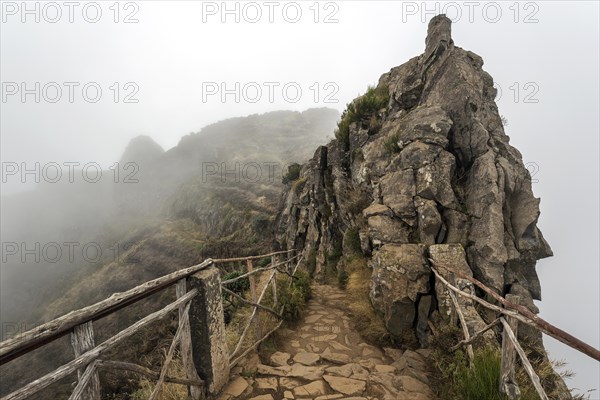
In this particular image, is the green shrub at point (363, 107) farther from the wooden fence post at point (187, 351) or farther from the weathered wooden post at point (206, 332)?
the wooden fence post at point (187, 351)

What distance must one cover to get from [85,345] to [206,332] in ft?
5.47

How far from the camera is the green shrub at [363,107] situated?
469 inches

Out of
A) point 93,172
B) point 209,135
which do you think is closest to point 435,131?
point 209,135

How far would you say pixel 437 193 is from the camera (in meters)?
7.25

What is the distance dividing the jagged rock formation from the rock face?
1.0 inches

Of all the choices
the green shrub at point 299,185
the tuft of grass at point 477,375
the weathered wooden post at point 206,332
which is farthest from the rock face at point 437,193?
the green shrub at point 299,185

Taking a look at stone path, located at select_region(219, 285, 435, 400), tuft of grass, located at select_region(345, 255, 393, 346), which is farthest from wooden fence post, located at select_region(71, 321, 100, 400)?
tuft of grass, located at select_region(345, 255, 393, 346)

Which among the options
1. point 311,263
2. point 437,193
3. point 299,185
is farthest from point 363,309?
point 299,185

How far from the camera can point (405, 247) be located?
6.49 m

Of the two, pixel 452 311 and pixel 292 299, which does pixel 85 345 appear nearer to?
pixel 452 311

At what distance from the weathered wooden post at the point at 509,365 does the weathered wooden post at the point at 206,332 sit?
3.48 meters

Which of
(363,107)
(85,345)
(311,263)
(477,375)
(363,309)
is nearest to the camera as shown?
(85,345)

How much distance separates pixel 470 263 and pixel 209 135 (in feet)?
241

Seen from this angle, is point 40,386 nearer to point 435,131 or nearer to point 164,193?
point 435,131
